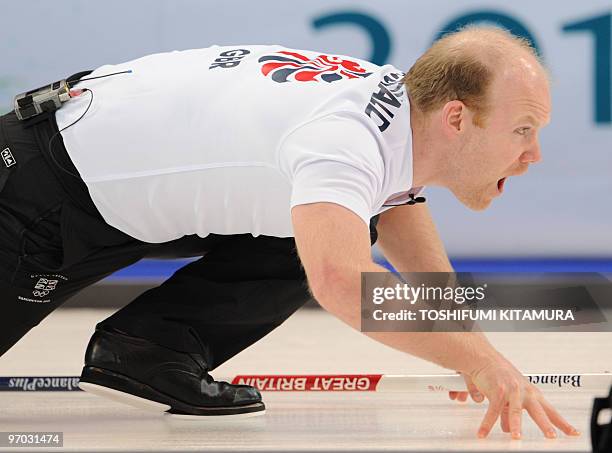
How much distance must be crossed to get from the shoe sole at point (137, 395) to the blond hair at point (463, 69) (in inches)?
23.4

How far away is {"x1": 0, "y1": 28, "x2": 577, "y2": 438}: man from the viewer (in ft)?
4.97

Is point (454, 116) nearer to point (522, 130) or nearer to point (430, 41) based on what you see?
point (522, 130)

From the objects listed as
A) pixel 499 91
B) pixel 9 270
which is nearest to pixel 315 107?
pixel 499 91

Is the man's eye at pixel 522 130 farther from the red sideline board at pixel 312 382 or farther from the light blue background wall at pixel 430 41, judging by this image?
the light blue background wall at pixel 430 41

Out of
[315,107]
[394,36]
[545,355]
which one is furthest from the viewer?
[394,36]

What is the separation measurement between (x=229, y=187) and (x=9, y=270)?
15.6 inches

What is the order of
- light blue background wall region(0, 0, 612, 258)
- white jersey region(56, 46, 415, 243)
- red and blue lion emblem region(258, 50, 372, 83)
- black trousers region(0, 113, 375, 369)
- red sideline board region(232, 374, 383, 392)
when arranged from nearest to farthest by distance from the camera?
1. white jersey region(56, 46, 415, 243)
2. red and blue lion emblem region(258, 50, 372, 83)
3. black trousers region(0, 113, 375, 369)
4. red sideline board region(232, 374, 383, 392)
5. light blue background wall region(0, 0, 612, 258)

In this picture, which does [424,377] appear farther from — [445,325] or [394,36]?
[394,36]

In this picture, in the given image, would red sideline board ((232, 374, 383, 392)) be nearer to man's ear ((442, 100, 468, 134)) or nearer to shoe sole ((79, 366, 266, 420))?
shoe sole ((79, 366, 266, 420))

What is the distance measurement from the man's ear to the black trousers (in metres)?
0.44

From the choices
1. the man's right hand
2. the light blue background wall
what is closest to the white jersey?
the man's right hand

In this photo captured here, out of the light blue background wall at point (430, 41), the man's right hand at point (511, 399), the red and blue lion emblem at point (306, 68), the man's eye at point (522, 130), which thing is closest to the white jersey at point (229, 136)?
the red and blue lion emblem at point (306, 68)

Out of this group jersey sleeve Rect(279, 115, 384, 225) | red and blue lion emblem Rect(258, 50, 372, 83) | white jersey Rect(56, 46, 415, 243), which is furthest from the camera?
red and blue lion emblem Rect(258, 50, 372, 83)

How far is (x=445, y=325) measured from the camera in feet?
4.95
